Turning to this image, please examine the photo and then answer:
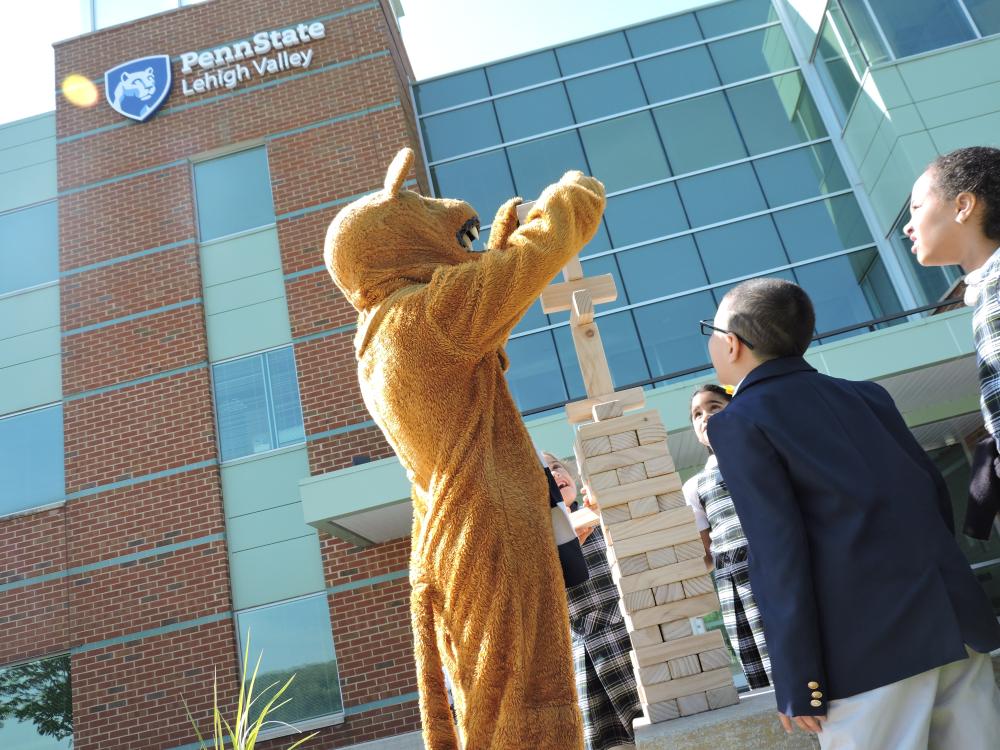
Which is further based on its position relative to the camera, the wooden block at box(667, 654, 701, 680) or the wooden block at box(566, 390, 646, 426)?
the wooden block at box(566, 390, 646, 426)

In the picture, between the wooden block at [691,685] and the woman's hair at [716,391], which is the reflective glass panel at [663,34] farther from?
the wooden block at [691,685]

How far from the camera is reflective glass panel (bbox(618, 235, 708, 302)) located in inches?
463

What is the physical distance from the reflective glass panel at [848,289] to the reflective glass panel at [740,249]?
1.63 ft

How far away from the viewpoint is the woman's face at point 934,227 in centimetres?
219

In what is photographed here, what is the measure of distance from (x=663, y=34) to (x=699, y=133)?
2134 mm

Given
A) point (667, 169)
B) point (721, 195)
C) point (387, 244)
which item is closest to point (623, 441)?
point (387, 244)

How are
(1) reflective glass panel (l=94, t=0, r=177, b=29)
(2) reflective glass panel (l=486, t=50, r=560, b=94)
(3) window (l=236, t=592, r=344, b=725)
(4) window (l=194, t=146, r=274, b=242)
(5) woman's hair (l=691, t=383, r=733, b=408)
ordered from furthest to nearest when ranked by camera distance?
(2) reflective glass panel (l=486, t=50, r=560, b=94), (1) reflective glass panel (l=94, t=0, r=177, b=29), (4) window (l=194, t=146, r=274, b=242), (3) window (l=236, t=592, r=344, b=725), (5) woman's hair (l=691, t=383, r=733, b=408)

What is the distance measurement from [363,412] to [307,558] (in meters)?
2.01

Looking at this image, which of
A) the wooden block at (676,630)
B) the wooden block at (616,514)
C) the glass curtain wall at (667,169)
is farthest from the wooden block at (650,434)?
the glass curtain wall at (667,169)

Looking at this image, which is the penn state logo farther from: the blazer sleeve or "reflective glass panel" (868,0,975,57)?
the blazer sleeve

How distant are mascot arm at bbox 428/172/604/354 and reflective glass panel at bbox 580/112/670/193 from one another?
1083 centimetres

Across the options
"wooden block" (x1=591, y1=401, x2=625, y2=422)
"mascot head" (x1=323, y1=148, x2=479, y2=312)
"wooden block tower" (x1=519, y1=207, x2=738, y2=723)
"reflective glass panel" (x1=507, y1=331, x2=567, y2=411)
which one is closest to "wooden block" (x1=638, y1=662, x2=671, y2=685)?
"wooden block tower" (x1=519, y1=207, x2=738, y2=723)

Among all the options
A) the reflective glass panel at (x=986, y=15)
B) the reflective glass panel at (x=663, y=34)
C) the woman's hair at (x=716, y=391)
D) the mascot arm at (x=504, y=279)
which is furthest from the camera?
the reflective glass panel at (x=663, y=34)

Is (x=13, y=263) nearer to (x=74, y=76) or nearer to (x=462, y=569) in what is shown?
(x=74, y=76)
